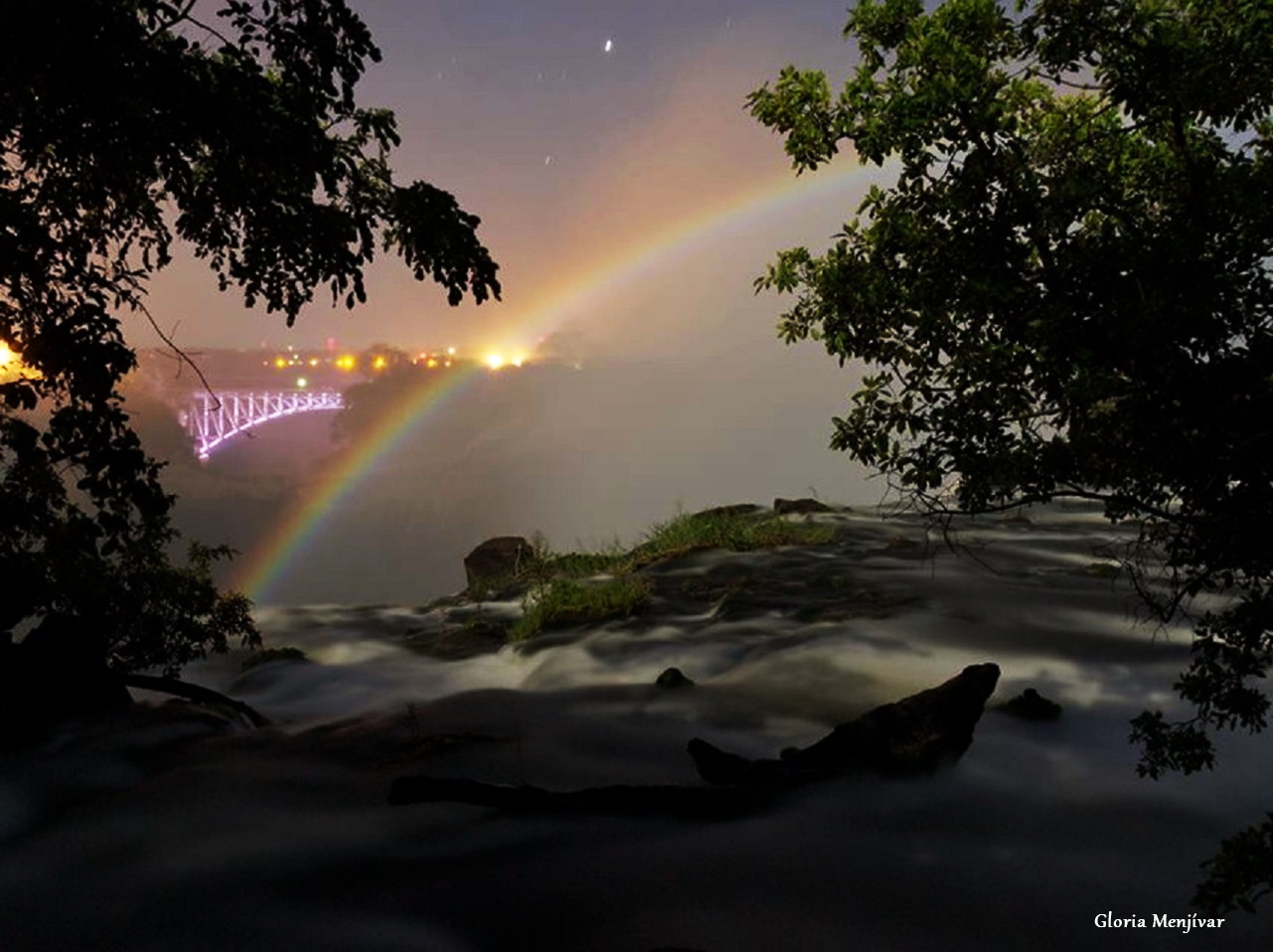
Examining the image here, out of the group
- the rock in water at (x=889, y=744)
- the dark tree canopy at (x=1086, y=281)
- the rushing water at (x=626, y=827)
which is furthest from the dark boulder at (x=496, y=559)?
the dark tree canopy at (x=1086, y=281)

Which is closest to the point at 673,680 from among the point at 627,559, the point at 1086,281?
the point at 1086,281

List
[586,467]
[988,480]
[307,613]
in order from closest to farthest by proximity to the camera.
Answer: [988,480] → [307,613] → [586,467]

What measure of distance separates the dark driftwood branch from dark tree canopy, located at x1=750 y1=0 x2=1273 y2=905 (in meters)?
7.18

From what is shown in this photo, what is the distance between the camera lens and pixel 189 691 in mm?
8367

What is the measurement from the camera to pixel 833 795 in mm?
6188

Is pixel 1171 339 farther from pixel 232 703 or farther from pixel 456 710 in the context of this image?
pixel 232 703

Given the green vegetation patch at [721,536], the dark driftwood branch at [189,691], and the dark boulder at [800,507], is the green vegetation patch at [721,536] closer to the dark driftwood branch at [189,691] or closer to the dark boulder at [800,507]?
the dark boulder at [800,507]

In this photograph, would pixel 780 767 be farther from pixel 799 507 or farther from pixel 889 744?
pixel 799 507

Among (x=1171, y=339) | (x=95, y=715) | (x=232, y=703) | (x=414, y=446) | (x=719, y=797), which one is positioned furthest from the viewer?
(x=414, y=446)

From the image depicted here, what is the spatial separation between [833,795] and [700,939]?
1.97 m

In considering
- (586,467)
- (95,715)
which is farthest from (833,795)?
(586,467)

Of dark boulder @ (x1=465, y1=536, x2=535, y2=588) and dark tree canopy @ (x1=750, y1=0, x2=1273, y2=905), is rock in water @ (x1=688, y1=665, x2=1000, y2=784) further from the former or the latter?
dark boulder @ (x1=465, y1=536, x2=535, y2=588)

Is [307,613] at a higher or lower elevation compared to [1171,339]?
lower

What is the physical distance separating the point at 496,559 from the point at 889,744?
13525 mm
